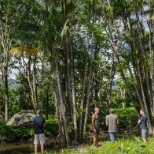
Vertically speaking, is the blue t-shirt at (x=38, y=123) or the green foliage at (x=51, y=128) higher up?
the blue t-shirt at (x=38, y=123)

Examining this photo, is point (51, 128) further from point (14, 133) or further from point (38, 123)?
point (38, 123)

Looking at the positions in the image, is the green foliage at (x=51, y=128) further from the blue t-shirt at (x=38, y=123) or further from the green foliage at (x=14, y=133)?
the blue t-shirt at (x=38, y=123)

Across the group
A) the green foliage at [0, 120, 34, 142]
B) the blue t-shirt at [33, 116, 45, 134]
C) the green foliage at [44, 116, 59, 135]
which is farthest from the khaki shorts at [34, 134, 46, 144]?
the green foliage at [44, 116, 59, 135]

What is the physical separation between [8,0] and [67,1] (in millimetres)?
7336

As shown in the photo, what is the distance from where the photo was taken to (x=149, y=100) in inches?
860

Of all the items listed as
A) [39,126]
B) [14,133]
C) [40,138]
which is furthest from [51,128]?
[39,126]

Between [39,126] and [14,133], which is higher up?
[39,126]

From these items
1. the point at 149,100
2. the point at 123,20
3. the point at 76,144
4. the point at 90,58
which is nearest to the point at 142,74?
the point at 149,100

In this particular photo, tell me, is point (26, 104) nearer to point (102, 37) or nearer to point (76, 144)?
point (102, 37)

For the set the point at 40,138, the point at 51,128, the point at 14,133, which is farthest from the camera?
the point at 51,128

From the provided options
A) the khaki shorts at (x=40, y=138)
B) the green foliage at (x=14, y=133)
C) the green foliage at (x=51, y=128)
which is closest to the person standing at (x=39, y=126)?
the khaki shorts at (x=40, y=138)

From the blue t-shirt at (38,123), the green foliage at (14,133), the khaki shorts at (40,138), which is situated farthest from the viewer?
the green foliage at (14,133)

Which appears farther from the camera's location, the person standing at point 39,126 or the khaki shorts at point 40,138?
the khaki shorts at point 40,138

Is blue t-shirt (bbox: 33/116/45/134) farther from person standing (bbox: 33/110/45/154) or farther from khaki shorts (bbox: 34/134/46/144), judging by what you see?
khaki shorts (bbox: 34/134/46/144)
